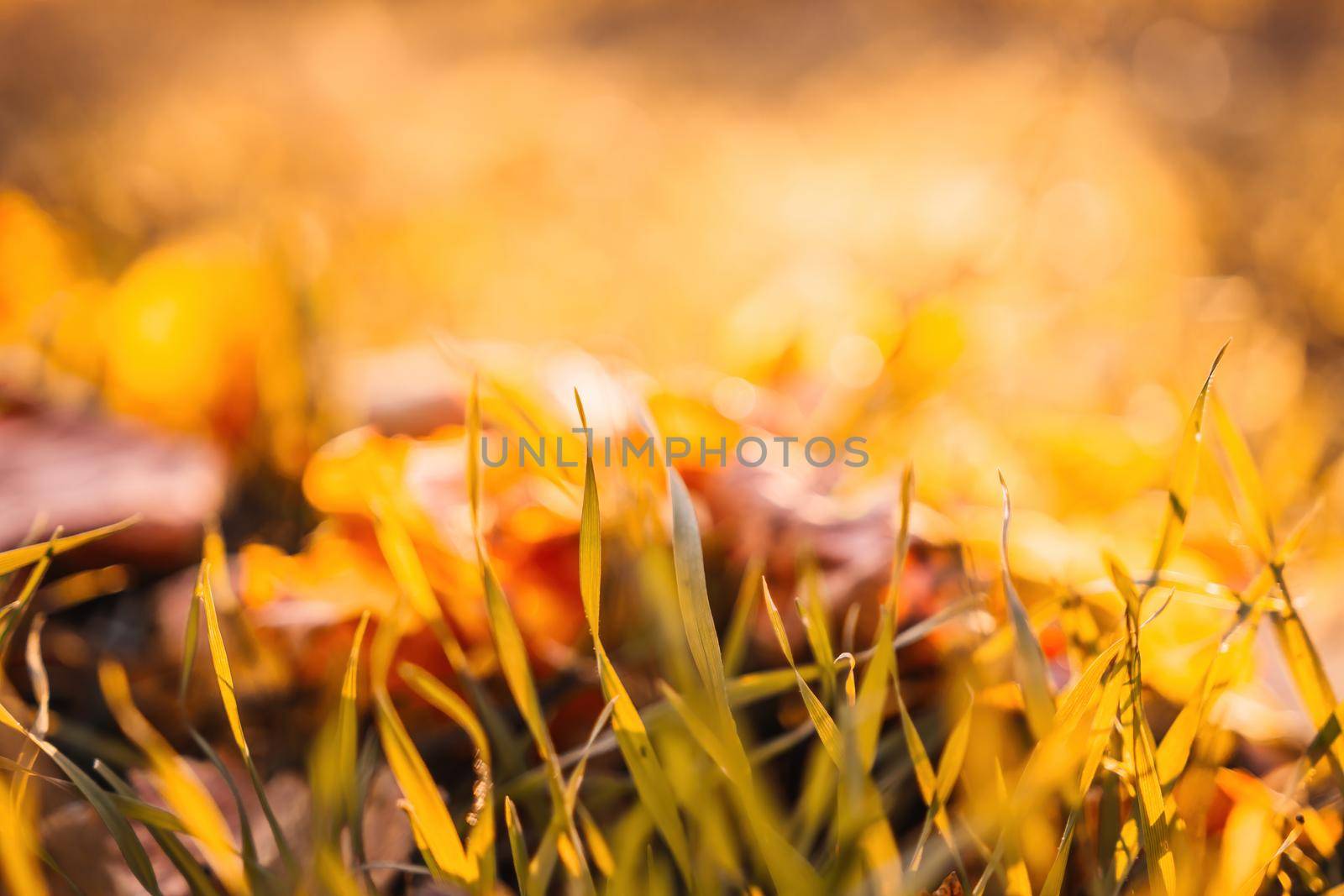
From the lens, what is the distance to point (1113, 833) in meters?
0.17

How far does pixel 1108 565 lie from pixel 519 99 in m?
1.57

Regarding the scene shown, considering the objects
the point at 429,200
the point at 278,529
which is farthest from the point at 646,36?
the point at 278,529

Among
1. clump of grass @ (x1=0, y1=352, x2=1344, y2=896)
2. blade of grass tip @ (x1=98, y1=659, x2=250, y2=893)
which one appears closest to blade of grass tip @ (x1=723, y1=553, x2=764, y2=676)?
clump of grass @ (x1=0, y1=352, x2=1344, y2=896)

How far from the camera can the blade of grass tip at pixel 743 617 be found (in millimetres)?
197

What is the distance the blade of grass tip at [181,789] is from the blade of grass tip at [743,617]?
103 millimetres

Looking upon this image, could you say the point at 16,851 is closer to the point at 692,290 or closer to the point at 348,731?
the point at 348,731

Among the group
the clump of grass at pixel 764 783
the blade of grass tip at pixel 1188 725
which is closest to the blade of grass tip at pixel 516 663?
the clump of grass at pixel 764 783

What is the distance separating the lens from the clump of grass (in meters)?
0.15

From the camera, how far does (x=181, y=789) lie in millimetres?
171

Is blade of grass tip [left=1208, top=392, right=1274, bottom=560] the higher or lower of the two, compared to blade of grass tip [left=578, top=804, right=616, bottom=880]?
higher

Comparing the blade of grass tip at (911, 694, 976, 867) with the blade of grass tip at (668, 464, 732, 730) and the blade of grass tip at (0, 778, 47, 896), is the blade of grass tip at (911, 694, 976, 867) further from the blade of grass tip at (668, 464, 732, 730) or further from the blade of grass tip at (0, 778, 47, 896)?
the blade of grass tip at (0, 778, 47, 896)

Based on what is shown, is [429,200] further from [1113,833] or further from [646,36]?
[646,36]

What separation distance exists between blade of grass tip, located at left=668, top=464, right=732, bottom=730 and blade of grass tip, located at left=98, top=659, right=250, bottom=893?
93 millimetres

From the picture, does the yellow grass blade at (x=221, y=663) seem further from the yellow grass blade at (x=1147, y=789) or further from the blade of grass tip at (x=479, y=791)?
the yellow grass blade at (x=1147, y=789)
